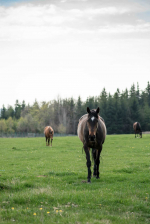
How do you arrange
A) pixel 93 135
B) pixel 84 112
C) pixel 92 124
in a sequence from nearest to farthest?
1. pixel 93 135
2. pixel 92 124
3. pixel 84 112

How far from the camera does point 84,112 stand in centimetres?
10050

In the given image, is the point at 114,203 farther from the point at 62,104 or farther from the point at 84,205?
the point at 62,104

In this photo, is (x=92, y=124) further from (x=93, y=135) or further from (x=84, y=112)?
(x=84, y=112)

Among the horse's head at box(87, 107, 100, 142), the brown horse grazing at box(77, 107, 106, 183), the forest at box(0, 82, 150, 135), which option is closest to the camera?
the horse's head at box(87, 107, 100, 142)

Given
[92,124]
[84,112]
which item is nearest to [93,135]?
[92,124]

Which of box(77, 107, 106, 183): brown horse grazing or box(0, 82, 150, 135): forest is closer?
box(77, 107, 106, 183): brown horse grazing

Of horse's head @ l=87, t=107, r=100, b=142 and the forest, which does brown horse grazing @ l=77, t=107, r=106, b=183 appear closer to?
horse's head @ l=87, t=107, r=100, b=142

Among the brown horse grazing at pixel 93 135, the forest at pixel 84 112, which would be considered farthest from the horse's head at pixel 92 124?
the forest at pixel 84 112

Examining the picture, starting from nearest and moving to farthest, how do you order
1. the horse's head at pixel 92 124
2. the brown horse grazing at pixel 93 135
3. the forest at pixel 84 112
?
the horse's head at pixel 92 124 → the brown horse grazing at pixel 93 135 → the forest at pixel 84 112

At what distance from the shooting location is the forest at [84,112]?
300 ft

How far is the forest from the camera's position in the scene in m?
91.5

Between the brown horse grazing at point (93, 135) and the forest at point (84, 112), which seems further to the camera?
the forest at point (84, 112)

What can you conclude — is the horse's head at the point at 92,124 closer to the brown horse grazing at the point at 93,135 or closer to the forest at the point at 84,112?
the brown horse grazing at the point at 93,135

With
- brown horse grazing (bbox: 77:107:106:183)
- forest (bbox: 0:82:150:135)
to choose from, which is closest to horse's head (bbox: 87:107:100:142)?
brown horse grazing (bbox: 77:107:106:183)
